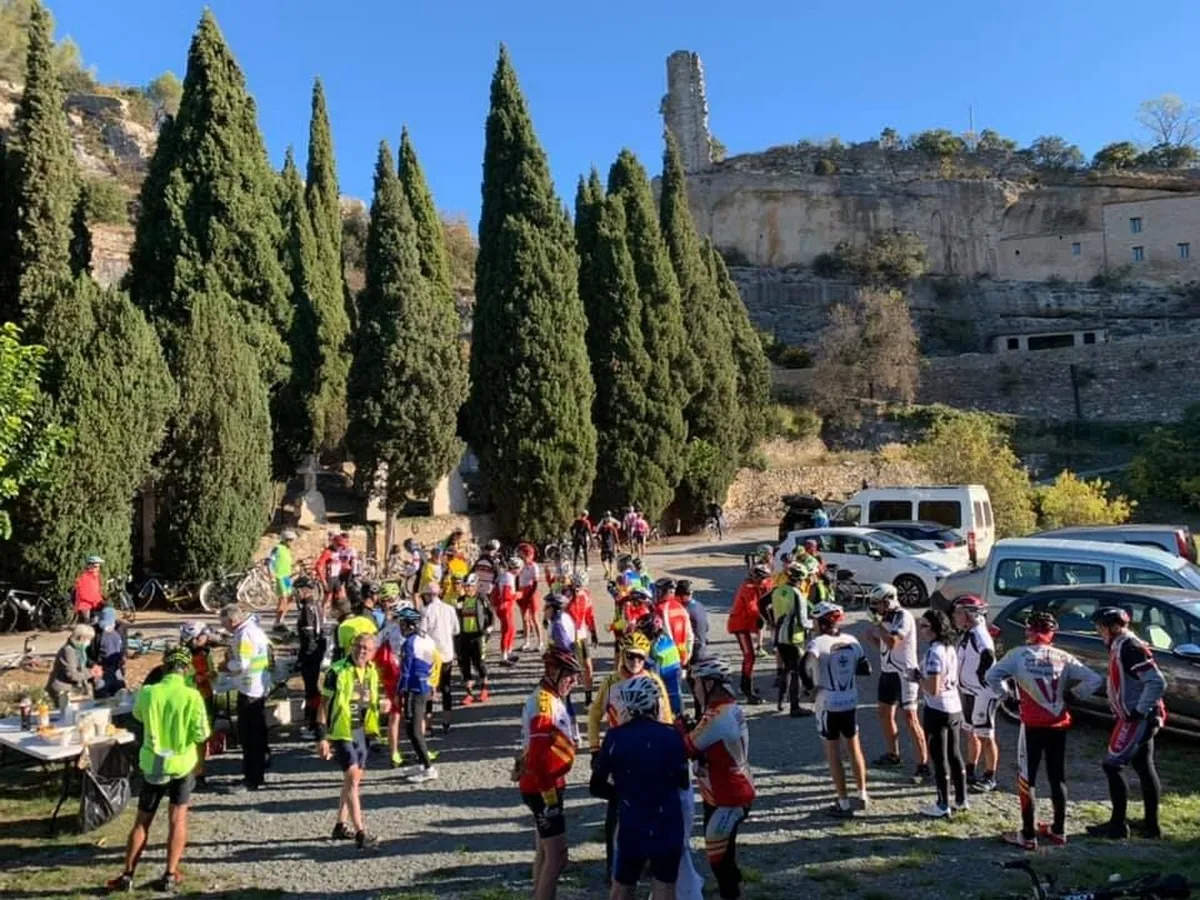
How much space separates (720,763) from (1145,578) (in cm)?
807

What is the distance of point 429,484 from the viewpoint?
2406 centimetres

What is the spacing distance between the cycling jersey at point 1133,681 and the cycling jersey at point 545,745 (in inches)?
158

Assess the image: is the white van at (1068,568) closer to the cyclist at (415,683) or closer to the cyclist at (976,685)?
the cyclist at (976,685)

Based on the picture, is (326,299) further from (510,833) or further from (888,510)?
(510,833)

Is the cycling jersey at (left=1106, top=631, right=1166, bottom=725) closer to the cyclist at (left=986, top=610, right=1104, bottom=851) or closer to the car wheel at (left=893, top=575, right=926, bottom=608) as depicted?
the cyclist at (left=986, top=610, right=1104, bottom=851)

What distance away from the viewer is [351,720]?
23.0 ft

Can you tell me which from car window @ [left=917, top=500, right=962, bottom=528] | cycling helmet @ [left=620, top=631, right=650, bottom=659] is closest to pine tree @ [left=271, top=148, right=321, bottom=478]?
car window @ [left=917, top=500, right=962, bottom=528]

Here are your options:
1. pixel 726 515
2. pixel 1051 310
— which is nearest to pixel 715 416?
pixel 726 515

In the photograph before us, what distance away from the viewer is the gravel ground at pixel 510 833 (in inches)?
243

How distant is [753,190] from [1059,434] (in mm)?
34073

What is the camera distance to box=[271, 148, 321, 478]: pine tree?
968 inches

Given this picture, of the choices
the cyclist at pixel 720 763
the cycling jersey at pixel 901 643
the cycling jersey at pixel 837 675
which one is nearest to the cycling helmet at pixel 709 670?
the cyclist at pixel 720 763

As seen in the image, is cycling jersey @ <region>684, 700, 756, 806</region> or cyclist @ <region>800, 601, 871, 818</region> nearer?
cycling jersey @ <region>684, 700, 756, 806</region>

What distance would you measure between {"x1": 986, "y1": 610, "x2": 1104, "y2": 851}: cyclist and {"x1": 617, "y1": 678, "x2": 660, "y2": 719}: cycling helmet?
315cm
